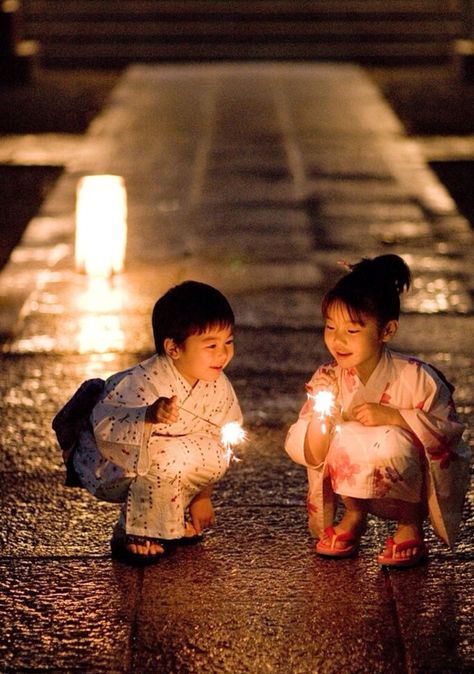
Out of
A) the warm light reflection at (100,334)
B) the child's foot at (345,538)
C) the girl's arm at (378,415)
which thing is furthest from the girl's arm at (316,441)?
the warm light reflection at (100,334)

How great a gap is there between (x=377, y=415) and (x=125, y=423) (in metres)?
0.82

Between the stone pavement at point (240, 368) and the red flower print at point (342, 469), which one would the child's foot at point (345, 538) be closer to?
the stone pavement at point (240, 368)

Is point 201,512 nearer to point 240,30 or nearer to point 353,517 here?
point 353,517

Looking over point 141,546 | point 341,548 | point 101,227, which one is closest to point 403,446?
point 341,548

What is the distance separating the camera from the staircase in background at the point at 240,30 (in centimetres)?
2206

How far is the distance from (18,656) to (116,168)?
9.30m

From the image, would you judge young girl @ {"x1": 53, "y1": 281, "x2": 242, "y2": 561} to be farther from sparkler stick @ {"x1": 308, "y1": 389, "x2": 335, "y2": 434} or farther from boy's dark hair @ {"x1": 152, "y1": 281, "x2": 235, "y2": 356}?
sparkler stick @ {"x1": 308, "y1": 389, "x2": 335, "y2": 434}

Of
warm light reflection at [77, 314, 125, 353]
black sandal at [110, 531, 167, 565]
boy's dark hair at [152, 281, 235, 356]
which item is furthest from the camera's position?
warm light reflection at [77, 314, 125, 353]

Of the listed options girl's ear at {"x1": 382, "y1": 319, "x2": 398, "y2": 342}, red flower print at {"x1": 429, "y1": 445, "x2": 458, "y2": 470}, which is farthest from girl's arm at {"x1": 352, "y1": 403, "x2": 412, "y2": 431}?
girl's ear at {"x1": 382, "y1": 319, "x2": 398, "y2": 342}

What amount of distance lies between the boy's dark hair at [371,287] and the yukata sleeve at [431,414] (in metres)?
0.26

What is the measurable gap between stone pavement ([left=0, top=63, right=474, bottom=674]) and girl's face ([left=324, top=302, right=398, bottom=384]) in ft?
2.33

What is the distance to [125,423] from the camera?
4.39 metres

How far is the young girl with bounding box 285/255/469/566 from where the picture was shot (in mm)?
4336

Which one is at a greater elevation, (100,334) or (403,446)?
(403,446)
